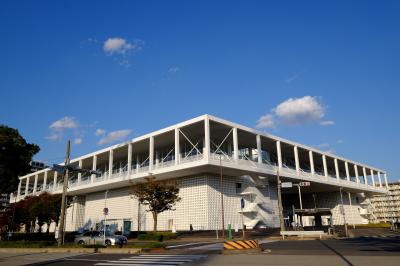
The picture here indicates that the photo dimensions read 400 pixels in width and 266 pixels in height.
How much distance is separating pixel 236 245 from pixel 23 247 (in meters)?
17.7

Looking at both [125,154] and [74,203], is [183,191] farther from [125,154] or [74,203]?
[74,203]

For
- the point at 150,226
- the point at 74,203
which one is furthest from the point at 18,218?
the point at 150,226

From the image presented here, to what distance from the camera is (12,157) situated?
40312 millimetres

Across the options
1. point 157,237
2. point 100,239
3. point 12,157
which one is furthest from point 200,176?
point 12,157

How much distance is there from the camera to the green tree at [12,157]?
39219 millimetres

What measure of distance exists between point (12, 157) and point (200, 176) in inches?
890

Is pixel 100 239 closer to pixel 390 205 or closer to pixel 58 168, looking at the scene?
pixel 58 168

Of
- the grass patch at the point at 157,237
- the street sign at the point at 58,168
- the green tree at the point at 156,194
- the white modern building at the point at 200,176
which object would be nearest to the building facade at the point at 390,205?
the white modern building at the point at 200,176

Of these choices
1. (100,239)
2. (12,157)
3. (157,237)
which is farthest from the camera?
(12,157)

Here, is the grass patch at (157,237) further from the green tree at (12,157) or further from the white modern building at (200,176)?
the green tree at (12,157)

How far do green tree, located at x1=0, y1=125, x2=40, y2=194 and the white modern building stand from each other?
1176 centimetres

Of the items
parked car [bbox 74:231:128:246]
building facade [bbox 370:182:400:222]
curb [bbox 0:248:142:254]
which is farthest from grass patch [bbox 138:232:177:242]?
building facade [bbox 370:182:400:222]

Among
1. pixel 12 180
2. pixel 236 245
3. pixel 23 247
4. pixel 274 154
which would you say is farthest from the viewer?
pixel 274 154

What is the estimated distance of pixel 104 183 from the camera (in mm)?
49938
